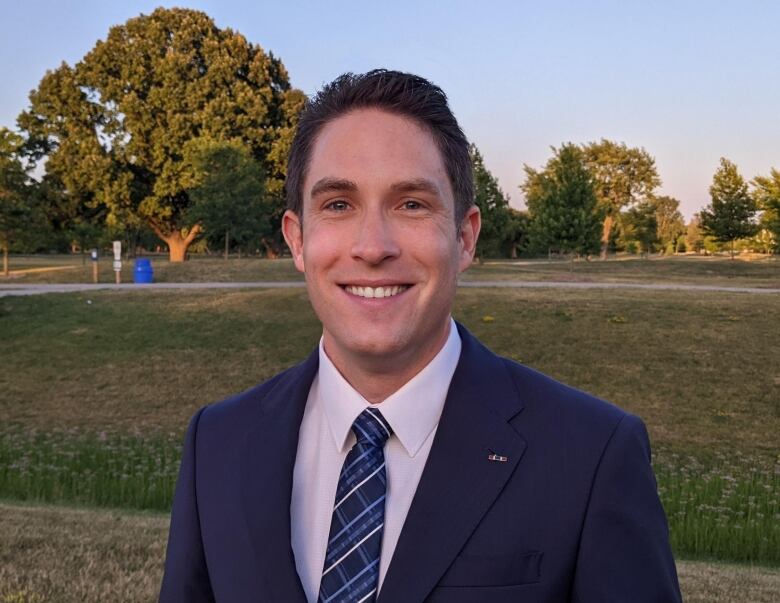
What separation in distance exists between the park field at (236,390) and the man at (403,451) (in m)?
3.53

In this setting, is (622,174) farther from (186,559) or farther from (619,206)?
(186,559)

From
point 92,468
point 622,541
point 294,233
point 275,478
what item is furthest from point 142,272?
point 622,541

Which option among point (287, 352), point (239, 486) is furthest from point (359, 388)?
point (287, 352)

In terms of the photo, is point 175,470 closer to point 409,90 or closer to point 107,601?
point 107,601

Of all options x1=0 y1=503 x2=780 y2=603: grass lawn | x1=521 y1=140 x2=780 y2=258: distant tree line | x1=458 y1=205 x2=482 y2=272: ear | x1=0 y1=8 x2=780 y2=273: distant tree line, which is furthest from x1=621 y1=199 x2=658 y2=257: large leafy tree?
x1=458 y1=205 x2=482 y2=272: ear

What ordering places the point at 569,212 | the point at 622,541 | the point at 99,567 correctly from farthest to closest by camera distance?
the point at 569,212 < the point at 99,567 < the point at 622,541

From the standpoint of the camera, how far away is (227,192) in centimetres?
3672

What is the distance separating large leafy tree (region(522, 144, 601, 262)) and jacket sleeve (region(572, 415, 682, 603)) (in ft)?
117

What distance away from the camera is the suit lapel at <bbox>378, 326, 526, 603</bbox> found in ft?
5.52

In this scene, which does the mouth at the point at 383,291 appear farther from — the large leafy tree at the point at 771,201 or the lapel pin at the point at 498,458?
the large leafy tree at the point at 771,201

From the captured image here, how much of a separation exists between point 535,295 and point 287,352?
24.0ft

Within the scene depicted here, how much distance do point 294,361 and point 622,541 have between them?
46.2 ft

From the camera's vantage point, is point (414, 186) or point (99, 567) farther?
point (99, 567)

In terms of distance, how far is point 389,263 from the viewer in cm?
184
